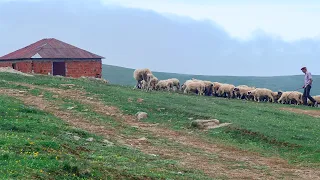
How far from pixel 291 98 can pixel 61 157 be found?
3078cm

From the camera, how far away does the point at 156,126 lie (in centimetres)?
2411

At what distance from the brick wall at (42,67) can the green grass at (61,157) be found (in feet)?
89.0

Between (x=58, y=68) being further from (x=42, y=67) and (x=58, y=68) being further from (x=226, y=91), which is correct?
(x=226, y=91)

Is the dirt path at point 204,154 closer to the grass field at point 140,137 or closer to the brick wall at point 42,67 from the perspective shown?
the grass field at point 140,137

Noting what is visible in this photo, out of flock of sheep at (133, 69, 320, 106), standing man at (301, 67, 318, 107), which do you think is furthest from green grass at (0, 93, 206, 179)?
flock of sheep at (133, 69, 320, 106)

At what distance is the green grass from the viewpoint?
1193 centimetres

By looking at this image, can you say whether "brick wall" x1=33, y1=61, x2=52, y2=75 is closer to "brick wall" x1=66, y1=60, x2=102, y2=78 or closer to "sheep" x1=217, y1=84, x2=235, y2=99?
"brick wall" x1=66, y1=60, x2=102, y2=78

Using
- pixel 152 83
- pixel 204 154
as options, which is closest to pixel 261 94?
pixel 152 83

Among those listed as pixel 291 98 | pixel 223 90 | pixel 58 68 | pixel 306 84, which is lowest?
pixel 291 98

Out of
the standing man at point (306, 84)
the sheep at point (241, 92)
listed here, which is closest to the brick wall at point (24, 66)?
the sheep at point (241, 92)

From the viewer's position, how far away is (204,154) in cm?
1881

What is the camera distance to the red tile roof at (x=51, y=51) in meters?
48.6

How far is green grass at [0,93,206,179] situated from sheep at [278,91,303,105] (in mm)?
24809

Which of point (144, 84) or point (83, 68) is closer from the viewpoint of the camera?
point (144, 84)
